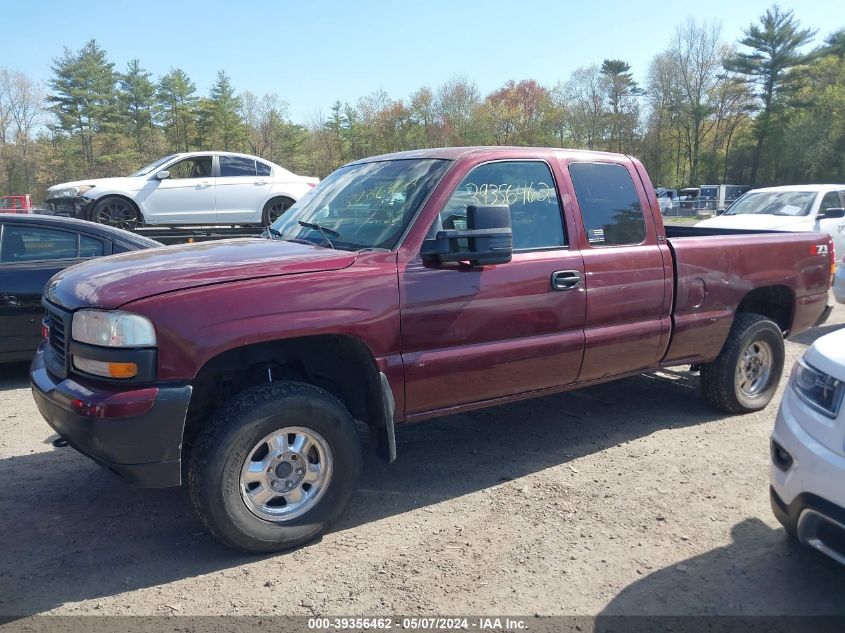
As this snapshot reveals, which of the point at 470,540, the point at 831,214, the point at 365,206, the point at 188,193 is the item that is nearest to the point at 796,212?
the point at 831,214

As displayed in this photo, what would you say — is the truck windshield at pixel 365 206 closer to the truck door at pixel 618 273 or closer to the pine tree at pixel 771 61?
the truck door at pixel 618 273

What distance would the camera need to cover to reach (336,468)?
3490 millimetres

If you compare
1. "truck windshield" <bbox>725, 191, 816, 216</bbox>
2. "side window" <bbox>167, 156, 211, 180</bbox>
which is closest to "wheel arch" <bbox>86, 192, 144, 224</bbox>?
"side window" <bbox>167, 156, 211, 180</bbox>

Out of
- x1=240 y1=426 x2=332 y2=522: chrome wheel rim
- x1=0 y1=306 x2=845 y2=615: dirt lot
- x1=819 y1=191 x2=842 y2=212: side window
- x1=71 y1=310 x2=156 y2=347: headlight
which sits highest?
x1=819 y1=191 x2=842 y2=212: side window

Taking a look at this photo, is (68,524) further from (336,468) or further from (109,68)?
(109,68)

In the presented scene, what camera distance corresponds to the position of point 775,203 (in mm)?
12766

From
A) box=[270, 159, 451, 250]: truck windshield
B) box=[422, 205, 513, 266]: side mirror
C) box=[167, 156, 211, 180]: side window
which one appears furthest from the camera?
box=[167, 156, 211, 180]: side window

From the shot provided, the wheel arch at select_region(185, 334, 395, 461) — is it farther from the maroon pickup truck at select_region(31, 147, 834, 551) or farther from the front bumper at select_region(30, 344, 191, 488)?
the front bumper at select_region(30, 344, 191, 488)

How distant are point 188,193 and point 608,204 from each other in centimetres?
965

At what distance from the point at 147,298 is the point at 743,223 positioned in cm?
1160

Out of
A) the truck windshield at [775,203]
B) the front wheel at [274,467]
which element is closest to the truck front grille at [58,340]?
the front wheel at [274,467]

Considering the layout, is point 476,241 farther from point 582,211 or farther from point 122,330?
point 122,330

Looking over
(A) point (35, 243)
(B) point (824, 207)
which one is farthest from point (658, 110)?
(A) point (35, 243)

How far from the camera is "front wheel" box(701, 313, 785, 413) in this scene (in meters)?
5.22
